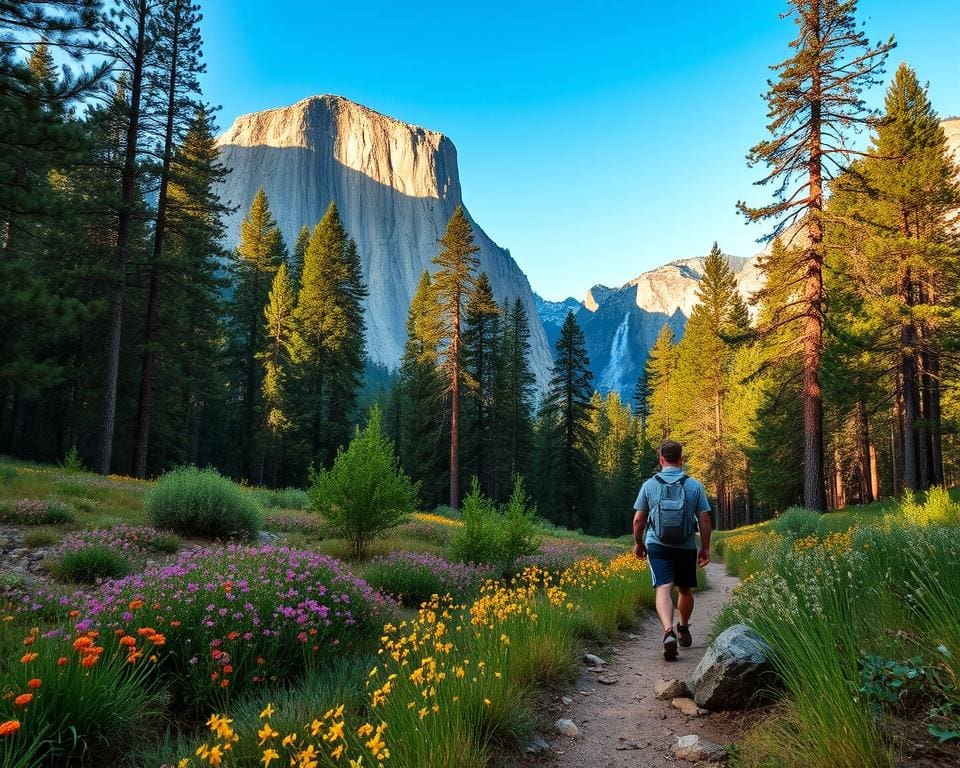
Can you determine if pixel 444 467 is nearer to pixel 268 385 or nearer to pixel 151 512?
pixel 268 385

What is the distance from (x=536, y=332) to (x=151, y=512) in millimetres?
149653

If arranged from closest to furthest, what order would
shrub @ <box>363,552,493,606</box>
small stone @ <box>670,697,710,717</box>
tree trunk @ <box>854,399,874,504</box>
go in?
small stone @ <box>670,697,710,717</box> → shrub @ <box>363,552,493,606</box> → tree trunk @ <box>854,399,874,504</box>

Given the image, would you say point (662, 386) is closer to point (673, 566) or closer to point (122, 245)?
point (122, 245)

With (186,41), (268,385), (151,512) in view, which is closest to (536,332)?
(268,385)

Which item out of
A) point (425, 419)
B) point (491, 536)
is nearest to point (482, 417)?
point (425, 419)

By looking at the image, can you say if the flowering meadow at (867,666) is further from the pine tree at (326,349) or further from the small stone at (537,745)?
the pine tree at (326,349)

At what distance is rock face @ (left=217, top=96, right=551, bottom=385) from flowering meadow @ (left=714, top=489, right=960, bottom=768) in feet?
351

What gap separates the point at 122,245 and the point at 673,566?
19385mm

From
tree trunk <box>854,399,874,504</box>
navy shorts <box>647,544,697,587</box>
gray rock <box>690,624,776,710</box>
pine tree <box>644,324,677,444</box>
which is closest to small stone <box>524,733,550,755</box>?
gray rock <box>690,624,776,710</box>

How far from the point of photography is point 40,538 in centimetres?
756

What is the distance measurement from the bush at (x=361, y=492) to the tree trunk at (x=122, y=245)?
10.6 meters

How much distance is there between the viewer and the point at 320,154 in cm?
12450

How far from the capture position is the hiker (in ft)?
18.1

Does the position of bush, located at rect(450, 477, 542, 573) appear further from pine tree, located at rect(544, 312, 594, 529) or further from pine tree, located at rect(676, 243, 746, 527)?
pine tree, located at rect(676, 243, 746, 527)
